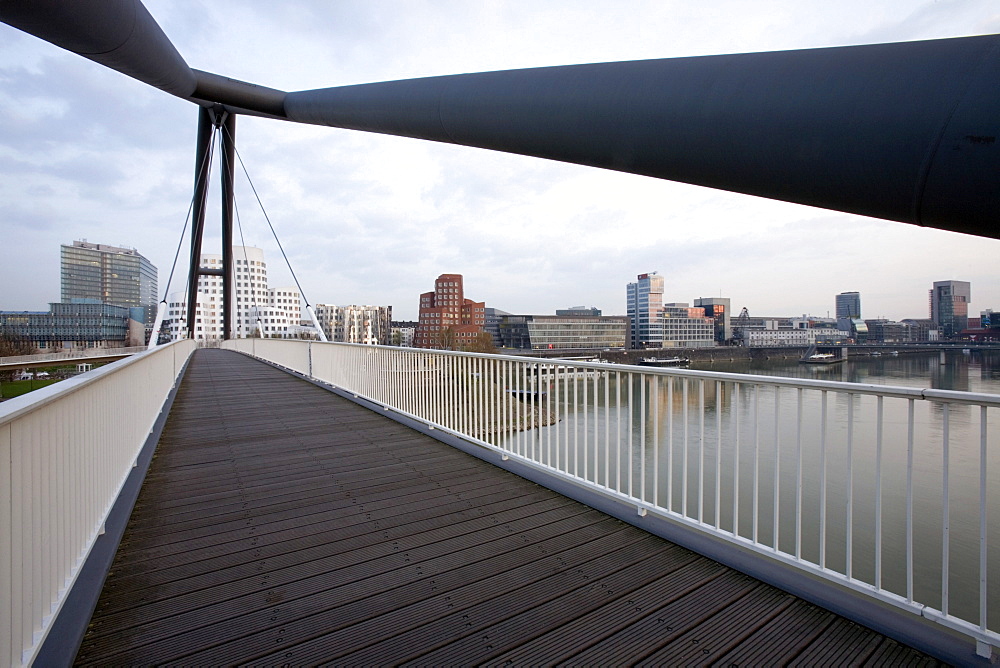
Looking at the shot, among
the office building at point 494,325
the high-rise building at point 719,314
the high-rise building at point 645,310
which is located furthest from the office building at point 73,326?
the office building at point 494,325

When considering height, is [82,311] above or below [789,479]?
above

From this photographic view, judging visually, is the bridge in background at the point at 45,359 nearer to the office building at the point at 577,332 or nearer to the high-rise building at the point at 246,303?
the high-rise building at the point at 246,303

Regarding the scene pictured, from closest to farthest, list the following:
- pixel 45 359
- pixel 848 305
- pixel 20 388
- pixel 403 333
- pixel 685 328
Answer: pixel 20 388, pixel 45 359, pixel 848 305, pixel 685 328, pixel 403 333

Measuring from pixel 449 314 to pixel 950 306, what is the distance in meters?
60.0

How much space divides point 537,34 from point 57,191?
54.6 ft

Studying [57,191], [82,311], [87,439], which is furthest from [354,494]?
[57,191]

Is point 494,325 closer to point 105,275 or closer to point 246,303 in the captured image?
point 246,303

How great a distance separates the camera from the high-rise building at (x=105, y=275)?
13242 millimetres

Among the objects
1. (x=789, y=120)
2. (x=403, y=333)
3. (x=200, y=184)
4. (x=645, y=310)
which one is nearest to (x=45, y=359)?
(x=789, y=120)

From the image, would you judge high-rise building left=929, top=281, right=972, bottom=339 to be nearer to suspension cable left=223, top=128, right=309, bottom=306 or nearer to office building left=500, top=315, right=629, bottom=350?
suspension cable left=223, top=128, right=309, bottom=306

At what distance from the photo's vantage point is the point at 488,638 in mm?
1775

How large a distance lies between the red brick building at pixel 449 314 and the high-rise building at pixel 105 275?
45.9m

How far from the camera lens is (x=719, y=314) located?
55812 millimetres

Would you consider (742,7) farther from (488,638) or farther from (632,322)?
(632,322)
